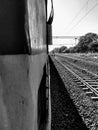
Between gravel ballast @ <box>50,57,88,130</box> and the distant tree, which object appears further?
the distant tree

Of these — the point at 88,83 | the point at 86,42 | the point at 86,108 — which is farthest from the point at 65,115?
the point at 86,42

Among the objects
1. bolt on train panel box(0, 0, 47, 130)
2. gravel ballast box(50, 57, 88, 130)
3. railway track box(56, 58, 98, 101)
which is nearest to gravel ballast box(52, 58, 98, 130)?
gravel ballast box(50, 57, 88, 130)

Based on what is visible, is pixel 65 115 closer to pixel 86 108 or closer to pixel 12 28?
pixel 86 108

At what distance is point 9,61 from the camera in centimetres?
93

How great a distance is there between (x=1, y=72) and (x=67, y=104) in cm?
461

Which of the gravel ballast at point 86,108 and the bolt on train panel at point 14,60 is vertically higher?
the bolt on train panel at point 14,60

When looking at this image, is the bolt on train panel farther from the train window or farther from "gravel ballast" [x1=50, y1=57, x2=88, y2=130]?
"gravel ballast" [x1=50, y1=57, x2=88, y2=130]

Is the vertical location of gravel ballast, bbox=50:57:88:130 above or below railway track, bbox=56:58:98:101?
below

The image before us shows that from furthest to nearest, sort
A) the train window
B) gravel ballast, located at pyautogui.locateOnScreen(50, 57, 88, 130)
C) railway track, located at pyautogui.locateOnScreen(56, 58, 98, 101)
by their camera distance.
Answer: railway track, located at pyautogui.locateOnScreen(56, 58, 98, 101) → gravel ballast, located at pyautogui.locateOnScreen(50, 57, 88, 130) → the train window

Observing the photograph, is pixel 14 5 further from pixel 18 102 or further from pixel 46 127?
pixel 46 127

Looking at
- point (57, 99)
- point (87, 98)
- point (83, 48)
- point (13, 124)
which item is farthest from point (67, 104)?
point (83, 48)

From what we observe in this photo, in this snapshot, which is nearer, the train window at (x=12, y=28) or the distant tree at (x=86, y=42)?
the train window at (x=12, y=28)

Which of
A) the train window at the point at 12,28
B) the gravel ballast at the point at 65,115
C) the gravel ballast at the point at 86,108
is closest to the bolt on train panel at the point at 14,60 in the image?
the train window at the point at 12,28

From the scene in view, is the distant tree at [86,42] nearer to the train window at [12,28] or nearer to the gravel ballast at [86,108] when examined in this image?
the gravel ballast at [86,108]
